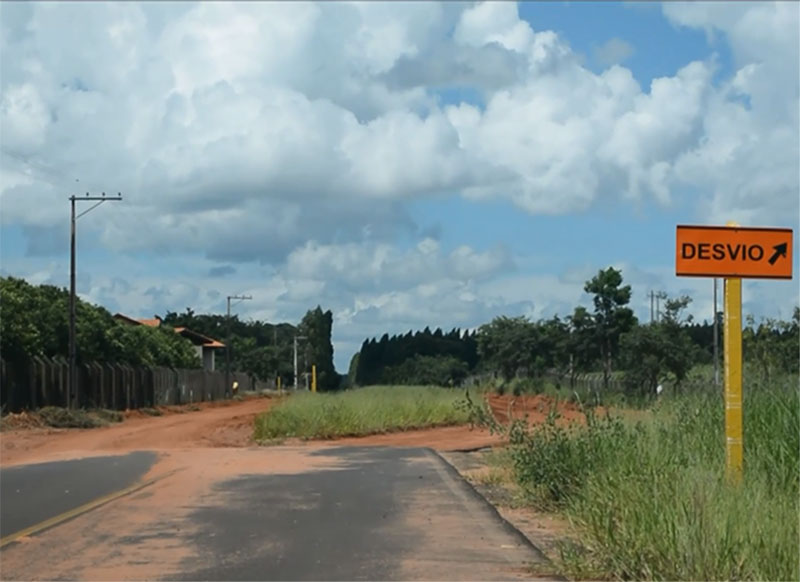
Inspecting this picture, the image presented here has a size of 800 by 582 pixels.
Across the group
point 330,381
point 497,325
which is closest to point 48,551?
point 497,325

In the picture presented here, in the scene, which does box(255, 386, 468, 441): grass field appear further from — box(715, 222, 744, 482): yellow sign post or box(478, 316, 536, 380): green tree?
box(478, 316, 536, 380): green tree

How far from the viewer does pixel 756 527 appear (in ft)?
27.2

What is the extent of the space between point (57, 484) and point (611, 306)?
3644 cm

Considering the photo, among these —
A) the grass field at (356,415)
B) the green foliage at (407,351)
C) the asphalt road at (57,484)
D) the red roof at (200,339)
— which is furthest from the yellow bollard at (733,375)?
the red roof at (200,339)

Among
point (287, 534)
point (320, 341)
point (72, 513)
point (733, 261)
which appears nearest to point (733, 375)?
point (733, 261)

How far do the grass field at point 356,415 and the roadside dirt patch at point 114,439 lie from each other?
41.7 inches

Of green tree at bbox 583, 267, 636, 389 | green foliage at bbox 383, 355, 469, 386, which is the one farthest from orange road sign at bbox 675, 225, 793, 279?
green foliage at bbox 383, 355, 469, 386

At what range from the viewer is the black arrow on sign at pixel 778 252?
10277 millimetres

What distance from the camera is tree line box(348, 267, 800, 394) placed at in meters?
29.9

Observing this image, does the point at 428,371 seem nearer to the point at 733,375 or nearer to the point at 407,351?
the point at 407,351

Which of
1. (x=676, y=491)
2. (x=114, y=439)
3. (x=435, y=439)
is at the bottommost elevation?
(x=114, y=439)

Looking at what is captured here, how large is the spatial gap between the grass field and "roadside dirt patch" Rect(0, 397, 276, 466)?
106 cm

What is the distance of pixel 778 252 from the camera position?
10312 mm

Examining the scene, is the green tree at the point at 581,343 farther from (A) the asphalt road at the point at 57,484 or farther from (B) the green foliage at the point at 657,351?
(A) the asphalt road at the point at 57,484
